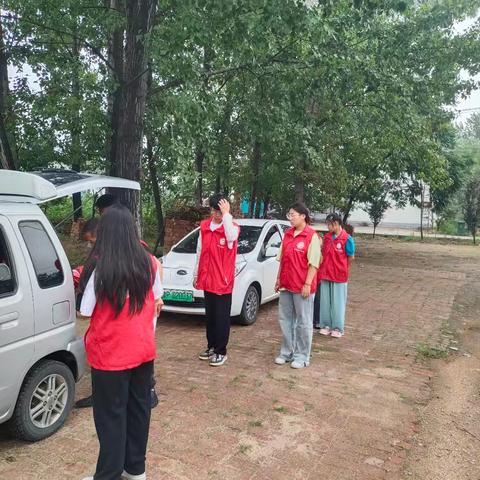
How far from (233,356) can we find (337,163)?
8.93 meters

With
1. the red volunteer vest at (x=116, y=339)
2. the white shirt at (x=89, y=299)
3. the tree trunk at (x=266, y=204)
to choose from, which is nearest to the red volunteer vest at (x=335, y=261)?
the red volunteer vest at (x=116, y=339)

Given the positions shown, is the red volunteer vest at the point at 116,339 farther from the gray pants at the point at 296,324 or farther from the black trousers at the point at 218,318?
the gray pants at the point at 296,324

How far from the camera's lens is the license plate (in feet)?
22.7

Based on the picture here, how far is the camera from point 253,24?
6.54 metres

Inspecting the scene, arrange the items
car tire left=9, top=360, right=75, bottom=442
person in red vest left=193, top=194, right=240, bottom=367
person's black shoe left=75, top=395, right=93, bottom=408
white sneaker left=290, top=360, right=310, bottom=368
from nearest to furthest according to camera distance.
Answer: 1. car tire left=9, top=360, right=75, bottom=442
2. person's black shoe left=75, top=395, right=93, bottom=408
3. person in red vest left=193, top=194, right=240, bottom=367
4. white sneaker left=290, top=360, right=310, bottom=368

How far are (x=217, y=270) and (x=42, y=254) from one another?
2.11m

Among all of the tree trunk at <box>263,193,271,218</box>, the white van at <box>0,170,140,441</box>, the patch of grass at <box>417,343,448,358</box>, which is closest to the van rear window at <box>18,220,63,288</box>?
the white van at <box>0,170,140,441</box>

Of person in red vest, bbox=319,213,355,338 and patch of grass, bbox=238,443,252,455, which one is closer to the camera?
patch of grass, bbox=238,443,252,455

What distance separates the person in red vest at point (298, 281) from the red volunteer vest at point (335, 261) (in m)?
1.25

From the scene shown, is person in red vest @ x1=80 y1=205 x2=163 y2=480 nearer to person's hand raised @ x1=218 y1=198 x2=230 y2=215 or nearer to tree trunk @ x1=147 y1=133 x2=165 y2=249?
person's hand raised @ x1=218 y1=198 x2=230 y2=215

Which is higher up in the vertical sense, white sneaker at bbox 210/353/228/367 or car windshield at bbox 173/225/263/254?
car windshield at bbox 173/225/263/254

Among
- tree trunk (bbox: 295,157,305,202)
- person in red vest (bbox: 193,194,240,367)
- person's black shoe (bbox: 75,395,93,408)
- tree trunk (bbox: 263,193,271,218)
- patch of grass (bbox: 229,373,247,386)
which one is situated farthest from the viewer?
tree trunk (bbox: 263,193,271,218)

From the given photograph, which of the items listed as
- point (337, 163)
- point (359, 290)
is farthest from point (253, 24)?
point (337, 163)

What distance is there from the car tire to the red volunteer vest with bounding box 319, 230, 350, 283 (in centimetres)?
378
